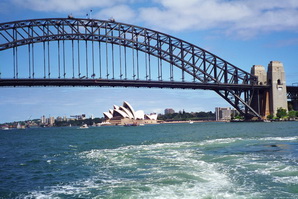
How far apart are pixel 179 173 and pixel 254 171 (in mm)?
2706

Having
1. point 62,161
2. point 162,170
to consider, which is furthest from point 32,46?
point 162,170

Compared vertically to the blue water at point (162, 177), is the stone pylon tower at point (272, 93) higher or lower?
higher

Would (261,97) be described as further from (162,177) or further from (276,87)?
(162,177)

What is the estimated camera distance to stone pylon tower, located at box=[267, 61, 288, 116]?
84.9 metres

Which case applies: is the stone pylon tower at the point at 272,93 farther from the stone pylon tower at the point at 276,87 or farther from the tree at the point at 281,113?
the tree at the point at 281,113

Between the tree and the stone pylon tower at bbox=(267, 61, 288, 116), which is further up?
the stone pylon tower at bbox=(267, 61, 288, 116)

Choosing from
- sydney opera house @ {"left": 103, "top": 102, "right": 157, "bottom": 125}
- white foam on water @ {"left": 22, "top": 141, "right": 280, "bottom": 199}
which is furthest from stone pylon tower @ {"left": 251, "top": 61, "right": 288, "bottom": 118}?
white foam on water @ {"left": 22, "top": 141, "right": 280, "bottom": 199}

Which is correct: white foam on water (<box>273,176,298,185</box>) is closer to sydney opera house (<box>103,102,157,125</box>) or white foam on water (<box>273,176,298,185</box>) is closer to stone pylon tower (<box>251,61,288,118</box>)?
stone pylon tower (<box>251,61,288,118</box>)

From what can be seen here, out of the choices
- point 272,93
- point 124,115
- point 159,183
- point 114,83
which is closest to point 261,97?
point 272,93

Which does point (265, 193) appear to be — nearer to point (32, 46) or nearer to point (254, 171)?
point (254, 171)

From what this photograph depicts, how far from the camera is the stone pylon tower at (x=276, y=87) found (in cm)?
8494

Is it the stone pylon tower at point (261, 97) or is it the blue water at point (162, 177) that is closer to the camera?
the blue water at point (162, 177)

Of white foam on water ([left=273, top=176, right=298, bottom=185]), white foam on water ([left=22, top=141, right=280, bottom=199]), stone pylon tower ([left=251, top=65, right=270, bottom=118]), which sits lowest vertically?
white foam on water ([left=22, top=141, right=280, bottom=199])

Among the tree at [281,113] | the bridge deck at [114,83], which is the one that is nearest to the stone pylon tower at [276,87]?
the tree at [281,113]
